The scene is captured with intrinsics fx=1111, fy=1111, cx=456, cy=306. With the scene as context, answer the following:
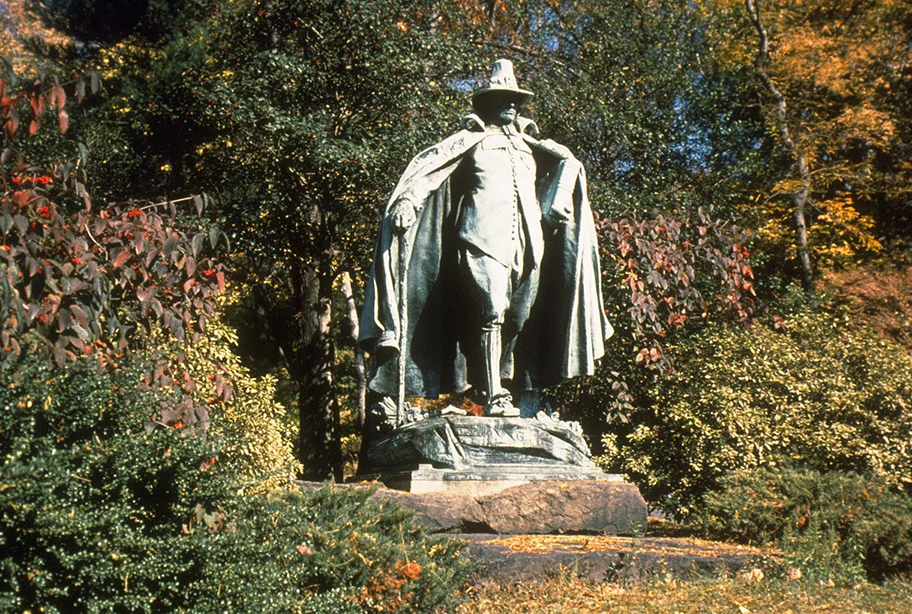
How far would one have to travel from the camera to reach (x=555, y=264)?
26.0ft

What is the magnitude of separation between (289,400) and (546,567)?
54.0 feet

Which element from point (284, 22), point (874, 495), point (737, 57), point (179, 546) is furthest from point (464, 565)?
point (737, 57)

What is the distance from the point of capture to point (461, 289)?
25.4ft

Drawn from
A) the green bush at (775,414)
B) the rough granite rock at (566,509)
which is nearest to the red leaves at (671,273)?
the green bush at (775,414)

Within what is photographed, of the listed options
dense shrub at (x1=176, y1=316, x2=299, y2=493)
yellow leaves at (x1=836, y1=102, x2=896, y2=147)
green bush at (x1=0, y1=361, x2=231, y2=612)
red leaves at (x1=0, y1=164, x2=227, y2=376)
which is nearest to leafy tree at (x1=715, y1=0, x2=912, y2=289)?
yellow leaves at (x1=836, y1=102, x2=896, y2=147)

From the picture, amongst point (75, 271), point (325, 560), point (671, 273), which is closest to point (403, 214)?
point (75, 271)

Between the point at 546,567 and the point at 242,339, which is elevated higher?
the point at 242,339

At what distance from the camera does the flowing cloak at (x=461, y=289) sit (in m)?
7.65

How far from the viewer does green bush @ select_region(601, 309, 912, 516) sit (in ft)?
38.1

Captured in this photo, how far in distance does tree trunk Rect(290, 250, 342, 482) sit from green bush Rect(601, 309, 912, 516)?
4.25m

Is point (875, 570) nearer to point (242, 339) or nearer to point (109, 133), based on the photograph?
point (109, 133)

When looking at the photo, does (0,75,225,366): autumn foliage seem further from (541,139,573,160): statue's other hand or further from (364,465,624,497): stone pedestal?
(541,139,573,160): statue's other hand

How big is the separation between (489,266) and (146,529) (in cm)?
348

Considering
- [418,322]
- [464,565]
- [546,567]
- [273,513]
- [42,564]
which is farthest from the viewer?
[418,322]
